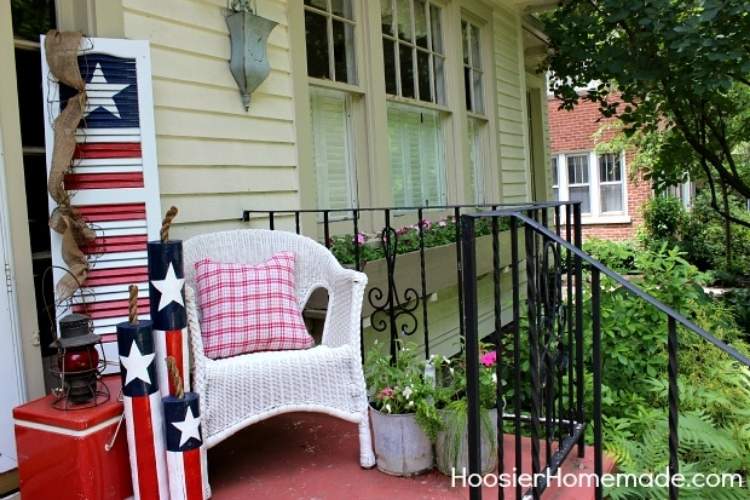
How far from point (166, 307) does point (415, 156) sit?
321 cm

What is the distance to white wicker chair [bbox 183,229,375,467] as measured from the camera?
212 cm

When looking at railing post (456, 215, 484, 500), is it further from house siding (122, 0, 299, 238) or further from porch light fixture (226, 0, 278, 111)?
porch light fixture (226, 0, 278, 111)

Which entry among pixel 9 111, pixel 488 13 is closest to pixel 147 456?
pixel 9 111

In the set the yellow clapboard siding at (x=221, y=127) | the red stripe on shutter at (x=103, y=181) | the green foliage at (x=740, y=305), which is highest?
the yellow clapboard siding at (x=221, y=127)

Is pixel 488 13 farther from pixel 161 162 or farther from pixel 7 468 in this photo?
pixel 7 468

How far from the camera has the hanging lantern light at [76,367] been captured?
1.92m

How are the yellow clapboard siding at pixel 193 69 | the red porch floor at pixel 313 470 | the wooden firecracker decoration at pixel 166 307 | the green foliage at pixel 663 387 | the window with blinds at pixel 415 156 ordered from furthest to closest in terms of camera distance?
the window with blinds at pixel 415 156 < the yellow clapboard siding at pixel 193 69 < the green foliage at pixel 663 387 < the red porch floor at pixel 313 470 < the wooden firecracker decoration at pixel 166 307

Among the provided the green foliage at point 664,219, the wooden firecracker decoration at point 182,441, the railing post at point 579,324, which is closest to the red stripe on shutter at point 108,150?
the wooden firecracker decoration at point 182,441

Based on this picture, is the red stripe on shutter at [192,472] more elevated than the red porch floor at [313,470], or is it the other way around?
the red stripe on shutter at [192,472]

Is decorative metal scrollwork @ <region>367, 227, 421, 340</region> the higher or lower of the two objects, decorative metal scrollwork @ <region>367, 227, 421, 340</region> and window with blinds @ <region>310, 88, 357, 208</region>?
the lower

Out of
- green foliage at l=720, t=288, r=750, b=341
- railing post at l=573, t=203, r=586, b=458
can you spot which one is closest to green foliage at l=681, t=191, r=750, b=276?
green foliage at l=720, t=288, r=750, b=341

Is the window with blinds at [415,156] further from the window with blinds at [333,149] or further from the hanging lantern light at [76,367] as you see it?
the hanging lantern light at [76,367]

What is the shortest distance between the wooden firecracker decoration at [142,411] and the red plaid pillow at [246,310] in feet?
1.81

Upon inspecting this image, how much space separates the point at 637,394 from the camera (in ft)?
11.1
